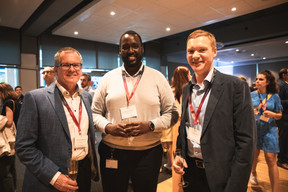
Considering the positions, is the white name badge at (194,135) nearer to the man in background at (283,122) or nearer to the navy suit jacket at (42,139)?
the navy suit jacket at (42,139)

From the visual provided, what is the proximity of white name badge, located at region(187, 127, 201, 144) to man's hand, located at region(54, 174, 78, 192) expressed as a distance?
0.81 m

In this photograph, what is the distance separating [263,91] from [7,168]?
A: 3.84 m

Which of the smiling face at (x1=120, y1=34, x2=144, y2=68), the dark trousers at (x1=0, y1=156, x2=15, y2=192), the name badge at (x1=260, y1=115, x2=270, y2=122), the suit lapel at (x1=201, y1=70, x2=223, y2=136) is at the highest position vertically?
the smiling face at (x1=120, y1=34, x2=144, y2=68)

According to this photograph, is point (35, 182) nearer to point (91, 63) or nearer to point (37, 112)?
point (37, 112)

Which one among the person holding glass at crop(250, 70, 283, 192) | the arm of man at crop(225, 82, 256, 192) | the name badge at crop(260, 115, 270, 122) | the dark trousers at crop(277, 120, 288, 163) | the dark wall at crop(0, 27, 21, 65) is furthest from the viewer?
the dark wall at crop(0, 27, 21, 65)

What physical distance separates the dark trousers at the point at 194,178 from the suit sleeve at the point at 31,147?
906 millimetres

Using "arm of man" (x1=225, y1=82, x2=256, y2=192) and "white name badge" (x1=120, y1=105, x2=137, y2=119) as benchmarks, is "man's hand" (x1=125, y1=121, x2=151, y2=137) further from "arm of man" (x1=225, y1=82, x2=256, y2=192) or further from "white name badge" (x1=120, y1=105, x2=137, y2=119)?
"arm of man" (x1=225, y1=82, x2=256, y2=192)

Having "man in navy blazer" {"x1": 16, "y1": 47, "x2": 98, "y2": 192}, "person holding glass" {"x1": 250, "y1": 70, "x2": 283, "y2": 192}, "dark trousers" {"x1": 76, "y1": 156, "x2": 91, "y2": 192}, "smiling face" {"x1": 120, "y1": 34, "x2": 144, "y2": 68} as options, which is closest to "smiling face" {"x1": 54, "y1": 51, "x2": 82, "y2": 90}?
"man in navy blazer" {"x1": 16, "y1": 47, "x2": 98, "y2": 192}

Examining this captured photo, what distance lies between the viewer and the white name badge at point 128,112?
4.50 ft

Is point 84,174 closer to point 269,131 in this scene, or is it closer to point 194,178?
point 194,178

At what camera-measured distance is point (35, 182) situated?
45.5 inches

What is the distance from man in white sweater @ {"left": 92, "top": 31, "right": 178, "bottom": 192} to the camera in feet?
4.52

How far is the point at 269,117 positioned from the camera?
256 cm

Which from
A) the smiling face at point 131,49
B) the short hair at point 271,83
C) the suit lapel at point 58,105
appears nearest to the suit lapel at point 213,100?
the smiling face at point 131,49
